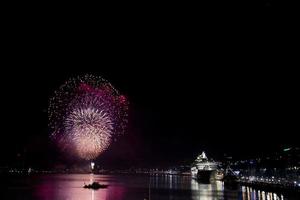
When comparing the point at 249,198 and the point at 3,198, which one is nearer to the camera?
the point at 249,198

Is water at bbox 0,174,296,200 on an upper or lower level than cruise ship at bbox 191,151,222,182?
lower

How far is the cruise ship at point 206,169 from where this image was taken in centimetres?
11153

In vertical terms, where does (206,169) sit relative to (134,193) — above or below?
above

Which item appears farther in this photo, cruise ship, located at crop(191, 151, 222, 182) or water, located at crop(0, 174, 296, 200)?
cruise ship, located at crop(191, 151, 222, 182)

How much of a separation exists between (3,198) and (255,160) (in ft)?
244

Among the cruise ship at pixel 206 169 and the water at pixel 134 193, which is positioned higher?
the cruise ship at pixel 206 169

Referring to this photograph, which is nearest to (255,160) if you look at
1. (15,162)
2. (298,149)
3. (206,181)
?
(206,181)

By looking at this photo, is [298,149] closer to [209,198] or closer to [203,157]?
[209,198]

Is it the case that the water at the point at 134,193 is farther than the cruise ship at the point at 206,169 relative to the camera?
No

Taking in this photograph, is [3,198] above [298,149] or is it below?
below

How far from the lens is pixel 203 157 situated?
133 metres

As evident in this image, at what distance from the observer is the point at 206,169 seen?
120000mm

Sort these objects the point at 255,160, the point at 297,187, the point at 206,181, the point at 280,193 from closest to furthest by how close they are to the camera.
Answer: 1. the point at 297,187
2. the point at 280,193
3. the point at 206,181
4. the point at 255,160

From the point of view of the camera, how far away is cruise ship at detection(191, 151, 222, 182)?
111525mm
